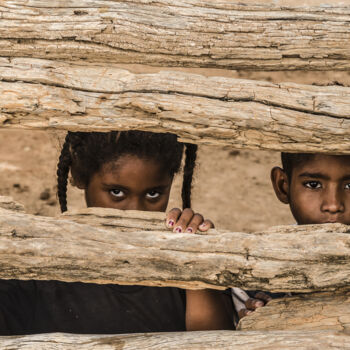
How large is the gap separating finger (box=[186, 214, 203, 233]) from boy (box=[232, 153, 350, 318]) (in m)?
0.57

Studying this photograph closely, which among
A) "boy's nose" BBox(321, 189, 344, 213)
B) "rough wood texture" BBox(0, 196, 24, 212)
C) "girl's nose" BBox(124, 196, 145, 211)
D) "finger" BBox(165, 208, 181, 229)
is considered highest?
"boy's nose" BBox(321, 189, 344, 213)

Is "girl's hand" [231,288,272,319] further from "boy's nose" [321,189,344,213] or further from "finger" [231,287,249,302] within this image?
"boy's nose" [321,189,344,213]

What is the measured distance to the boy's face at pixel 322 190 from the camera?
2471 millimetres

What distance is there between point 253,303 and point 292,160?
25.4 inches

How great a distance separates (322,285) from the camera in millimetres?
1798

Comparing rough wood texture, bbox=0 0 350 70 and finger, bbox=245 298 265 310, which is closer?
rough wood texture, bbox=0 0 350 70

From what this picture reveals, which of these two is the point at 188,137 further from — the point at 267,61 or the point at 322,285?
the point at 322,285

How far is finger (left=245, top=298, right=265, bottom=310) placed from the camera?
240 centimetres

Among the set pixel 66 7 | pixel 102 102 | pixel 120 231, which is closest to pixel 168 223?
pixel 120 231

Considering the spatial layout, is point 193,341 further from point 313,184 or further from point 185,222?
point 313,184

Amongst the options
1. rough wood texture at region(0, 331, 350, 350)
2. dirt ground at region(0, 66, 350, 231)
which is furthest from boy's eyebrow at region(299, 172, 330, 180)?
dirt ground at region(0, 66, 350, 231)

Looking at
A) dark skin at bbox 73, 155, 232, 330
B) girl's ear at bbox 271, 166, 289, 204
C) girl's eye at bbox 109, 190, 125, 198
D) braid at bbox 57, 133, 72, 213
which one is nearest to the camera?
dark skin at bbox 73, 155, 232, 330

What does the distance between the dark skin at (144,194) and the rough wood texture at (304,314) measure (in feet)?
1.31

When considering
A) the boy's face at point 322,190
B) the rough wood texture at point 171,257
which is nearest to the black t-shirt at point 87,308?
the boy's face at point 322,190
